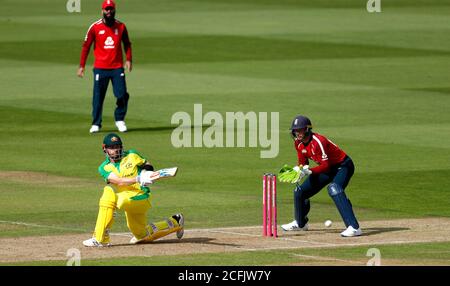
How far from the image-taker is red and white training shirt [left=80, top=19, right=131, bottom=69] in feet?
98.4

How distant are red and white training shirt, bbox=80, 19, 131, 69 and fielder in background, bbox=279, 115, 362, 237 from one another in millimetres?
10646

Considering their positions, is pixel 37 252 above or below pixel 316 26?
below

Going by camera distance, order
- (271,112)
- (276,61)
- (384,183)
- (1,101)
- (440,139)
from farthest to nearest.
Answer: (276,61), (1,101), (271,112), (440,139), (384,183)

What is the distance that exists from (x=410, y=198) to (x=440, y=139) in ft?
21.6

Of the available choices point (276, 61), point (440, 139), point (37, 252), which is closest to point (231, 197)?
point (37, 252)

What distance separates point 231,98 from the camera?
35.2 m

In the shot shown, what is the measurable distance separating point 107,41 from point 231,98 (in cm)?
601

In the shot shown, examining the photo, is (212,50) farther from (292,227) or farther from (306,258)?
(306,258)

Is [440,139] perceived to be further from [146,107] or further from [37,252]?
[37,252]

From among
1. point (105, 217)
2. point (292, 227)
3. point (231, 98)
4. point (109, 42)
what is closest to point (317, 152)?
point (292, 227)

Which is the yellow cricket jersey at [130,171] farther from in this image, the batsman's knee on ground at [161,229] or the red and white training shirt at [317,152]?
the red and white training shirt at [317,152]

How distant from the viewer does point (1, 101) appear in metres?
35.2

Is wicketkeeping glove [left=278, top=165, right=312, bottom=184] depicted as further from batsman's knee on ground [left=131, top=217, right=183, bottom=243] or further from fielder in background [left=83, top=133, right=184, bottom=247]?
fielder in background [left=83, top=133, right=184, bottom=247]

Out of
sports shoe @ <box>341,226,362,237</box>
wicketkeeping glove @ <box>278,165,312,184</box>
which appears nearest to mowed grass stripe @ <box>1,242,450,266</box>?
sports shoe @ <box>341,226,362,237</box>
